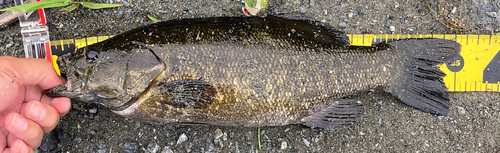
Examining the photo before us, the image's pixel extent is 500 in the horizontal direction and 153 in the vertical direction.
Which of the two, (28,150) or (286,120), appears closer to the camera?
(28,150)

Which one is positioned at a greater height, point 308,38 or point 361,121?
point 308,38

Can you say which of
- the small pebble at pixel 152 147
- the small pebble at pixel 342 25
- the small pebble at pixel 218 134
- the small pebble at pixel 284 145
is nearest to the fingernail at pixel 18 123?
the small pebble at pixel 152 147

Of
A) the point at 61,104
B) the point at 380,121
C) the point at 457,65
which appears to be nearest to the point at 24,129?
the point at 61,104

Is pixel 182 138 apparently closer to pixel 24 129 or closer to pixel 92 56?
pixel 92 56

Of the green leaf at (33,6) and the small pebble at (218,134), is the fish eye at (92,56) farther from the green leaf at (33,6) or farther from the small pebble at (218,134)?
the small pebble at (218,134)

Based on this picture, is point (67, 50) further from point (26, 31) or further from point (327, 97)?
point (327, 97)

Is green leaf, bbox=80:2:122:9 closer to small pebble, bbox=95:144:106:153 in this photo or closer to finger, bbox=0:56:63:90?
finger, bbox=0:56:63:90

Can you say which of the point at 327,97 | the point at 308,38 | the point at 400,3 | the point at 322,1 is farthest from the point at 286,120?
the point at 400,3

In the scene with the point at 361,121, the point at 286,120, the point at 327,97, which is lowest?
the point at 361,121
